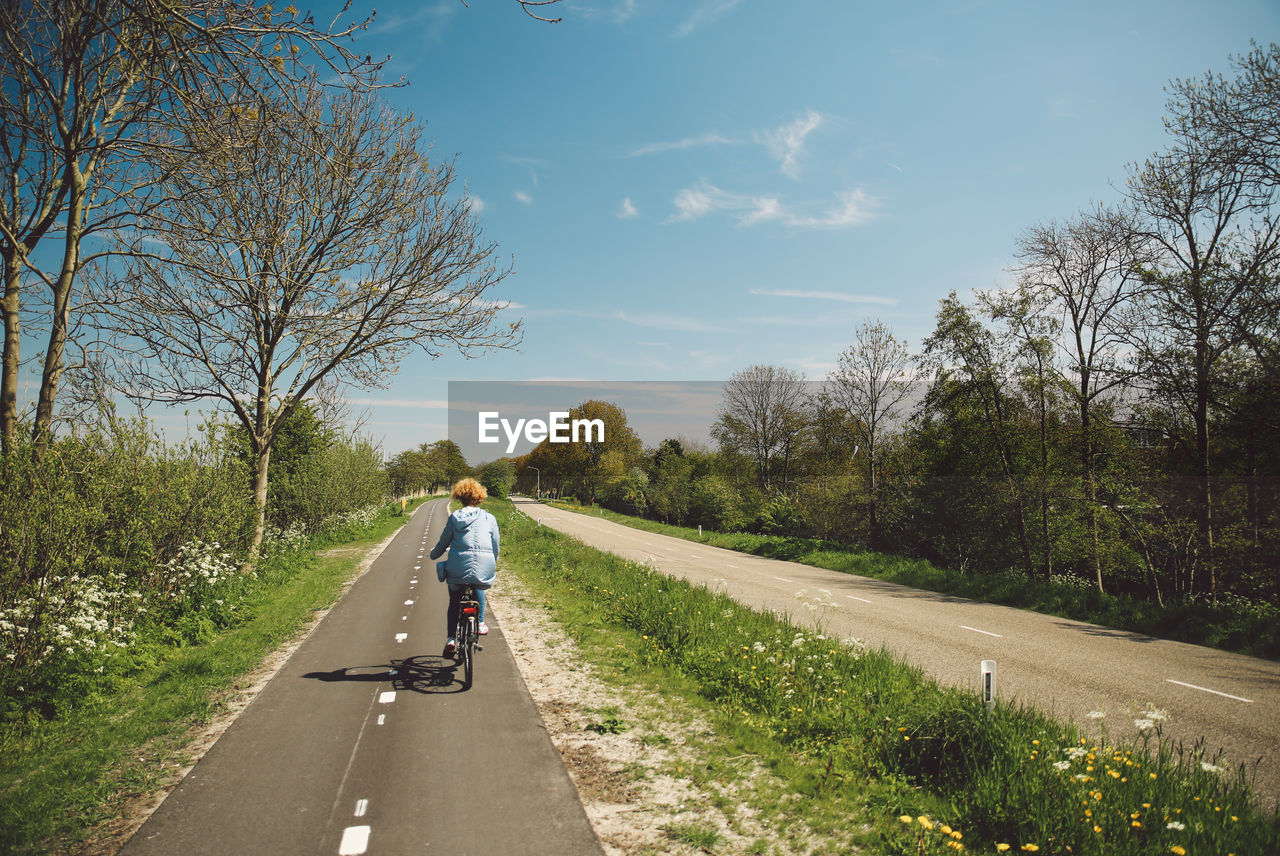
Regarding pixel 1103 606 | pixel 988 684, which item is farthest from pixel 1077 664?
pixel 988 684

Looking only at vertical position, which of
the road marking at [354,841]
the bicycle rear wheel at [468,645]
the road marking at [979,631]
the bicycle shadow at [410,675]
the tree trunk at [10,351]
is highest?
the tree trunk at [10,351]

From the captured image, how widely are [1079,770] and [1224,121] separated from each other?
1546 cm

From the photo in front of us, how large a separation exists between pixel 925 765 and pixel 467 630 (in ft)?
15.1

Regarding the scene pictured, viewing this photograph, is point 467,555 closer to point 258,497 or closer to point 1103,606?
point 258,497

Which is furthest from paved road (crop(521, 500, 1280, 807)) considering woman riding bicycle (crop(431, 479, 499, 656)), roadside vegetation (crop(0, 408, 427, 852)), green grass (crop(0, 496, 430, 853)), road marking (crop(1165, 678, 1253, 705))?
roadside vegetation (crop(0, 408, 427, 852))

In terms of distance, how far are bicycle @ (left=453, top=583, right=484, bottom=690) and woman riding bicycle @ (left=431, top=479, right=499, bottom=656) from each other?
0.17 ft

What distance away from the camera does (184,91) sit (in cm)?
471

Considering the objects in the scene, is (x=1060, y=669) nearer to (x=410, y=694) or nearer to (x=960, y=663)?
(x=960, y=663)

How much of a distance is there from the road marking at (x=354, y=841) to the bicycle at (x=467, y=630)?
2927 millimetres

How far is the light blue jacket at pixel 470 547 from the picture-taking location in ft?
23.5

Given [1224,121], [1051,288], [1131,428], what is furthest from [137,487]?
[1051,288]

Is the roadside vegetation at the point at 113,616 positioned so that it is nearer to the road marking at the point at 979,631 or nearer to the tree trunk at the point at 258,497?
the tree trunk at the point at 258,497

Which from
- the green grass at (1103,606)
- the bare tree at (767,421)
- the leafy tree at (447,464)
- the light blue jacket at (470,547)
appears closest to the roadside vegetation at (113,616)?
the light blue jacket at (470,547)

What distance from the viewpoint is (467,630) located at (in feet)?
22.7
